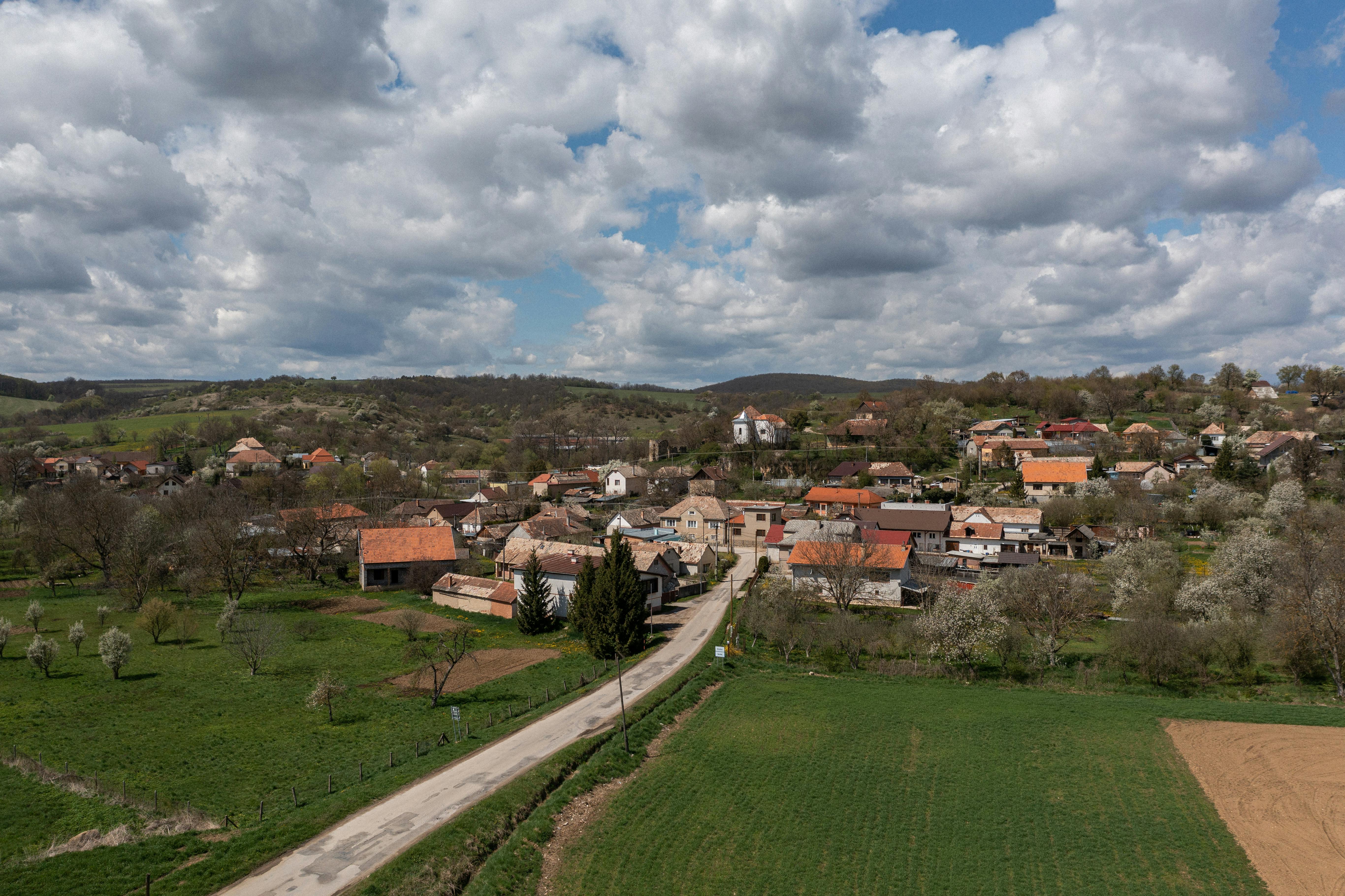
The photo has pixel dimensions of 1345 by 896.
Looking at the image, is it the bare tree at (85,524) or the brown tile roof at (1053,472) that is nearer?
the bare tree at (85,524)

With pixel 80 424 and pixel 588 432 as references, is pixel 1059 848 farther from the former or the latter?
pixel 80 424

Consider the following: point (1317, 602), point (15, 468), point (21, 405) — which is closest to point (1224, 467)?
point (1317, 602)

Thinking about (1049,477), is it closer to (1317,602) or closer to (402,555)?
(1317,602)

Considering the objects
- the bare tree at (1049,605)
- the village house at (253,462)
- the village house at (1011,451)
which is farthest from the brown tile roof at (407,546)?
the village house at (1011,451)

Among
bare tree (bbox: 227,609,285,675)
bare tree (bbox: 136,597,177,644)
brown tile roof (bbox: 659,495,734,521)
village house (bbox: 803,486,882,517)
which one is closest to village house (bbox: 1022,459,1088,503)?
village house (bbox: 803,486,882,517)

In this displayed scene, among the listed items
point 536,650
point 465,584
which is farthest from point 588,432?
point 536,650

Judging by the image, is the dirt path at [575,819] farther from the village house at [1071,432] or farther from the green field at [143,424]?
the green field at [143,424]

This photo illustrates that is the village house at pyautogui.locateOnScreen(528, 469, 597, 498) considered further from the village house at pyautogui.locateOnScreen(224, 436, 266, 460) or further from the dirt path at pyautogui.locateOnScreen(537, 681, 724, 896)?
the dirt path at pyautogui.locateOnScreen(537, 681, 724, 896)
